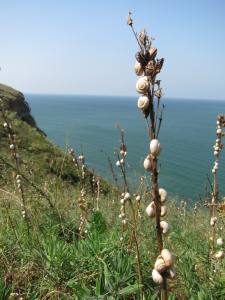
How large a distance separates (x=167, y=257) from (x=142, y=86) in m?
0.59

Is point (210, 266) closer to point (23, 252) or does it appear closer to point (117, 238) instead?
point (117, 238)

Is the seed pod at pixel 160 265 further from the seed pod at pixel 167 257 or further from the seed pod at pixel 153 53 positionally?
the seed pod at pixel 153 53

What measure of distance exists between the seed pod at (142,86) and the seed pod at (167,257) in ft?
1.80

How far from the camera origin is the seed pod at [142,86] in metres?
1.58

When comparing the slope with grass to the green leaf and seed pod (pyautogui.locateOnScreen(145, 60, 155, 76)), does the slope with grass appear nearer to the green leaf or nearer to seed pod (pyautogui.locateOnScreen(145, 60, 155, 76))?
the green leaf

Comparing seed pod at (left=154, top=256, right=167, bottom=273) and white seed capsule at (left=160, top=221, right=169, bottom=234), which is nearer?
seed pod at (left=154, top=256, right=167, bottom=273)

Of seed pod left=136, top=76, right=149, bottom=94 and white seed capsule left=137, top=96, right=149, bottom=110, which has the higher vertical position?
seed pod left=136, top=76, right=149, bottom=94

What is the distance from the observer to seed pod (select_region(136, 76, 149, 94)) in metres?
1.58

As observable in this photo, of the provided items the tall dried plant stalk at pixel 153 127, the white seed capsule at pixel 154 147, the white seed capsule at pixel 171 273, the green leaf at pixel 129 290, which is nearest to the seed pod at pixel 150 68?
the tall dried plant stalk at pixel 153 127

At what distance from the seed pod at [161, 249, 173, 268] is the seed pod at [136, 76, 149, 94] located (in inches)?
21.6

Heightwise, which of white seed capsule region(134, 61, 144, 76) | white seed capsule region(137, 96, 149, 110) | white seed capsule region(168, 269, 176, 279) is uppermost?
white seed capsule region(134, 61, 144, 76)

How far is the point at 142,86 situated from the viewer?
1.58 m

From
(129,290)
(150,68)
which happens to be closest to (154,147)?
(150,68)

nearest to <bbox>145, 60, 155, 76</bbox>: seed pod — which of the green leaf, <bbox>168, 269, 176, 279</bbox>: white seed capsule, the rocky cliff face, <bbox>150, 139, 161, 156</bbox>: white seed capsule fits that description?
<bbox>150, 139, 161, 156</bbox>: white seed capsule
